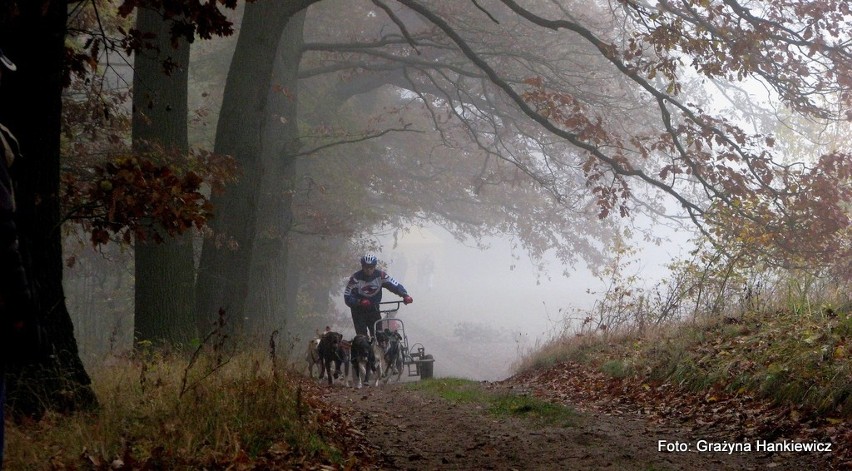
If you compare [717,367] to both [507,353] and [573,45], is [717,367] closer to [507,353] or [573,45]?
[573,45]

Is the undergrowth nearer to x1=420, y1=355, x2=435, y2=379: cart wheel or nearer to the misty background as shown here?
the misty background

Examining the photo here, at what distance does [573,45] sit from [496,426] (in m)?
18.0

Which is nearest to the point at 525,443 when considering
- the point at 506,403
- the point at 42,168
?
the point at 506,403

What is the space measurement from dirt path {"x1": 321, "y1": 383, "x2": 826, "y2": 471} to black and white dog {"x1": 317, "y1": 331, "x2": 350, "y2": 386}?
359 cm

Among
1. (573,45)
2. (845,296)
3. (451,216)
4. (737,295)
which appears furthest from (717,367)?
(451,216)

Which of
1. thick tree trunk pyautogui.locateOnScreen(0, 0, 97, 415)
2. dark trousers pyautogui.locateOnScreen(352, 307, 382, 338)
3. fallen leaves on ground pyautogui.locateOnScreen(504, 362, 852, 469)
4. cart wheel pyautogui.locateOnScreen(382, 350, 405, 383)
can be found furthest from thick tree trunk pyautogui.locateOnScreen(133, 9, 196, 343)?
fallen leaves on ground pyautogui.locateOnScreen(504, 362, 852, 469)

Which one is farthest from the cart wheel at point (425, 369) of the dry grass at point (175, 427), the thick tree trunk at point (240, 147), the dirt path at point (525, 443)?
the dry grass at point (175, 427)

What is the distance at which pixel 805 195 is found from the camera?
41.4 feet

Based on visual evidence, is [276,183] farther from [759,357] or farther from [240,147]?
[759,357]

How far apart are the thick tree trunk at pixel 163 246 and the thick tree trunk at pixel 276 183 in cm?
478

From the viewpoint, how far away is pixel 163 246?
10141 millimetres

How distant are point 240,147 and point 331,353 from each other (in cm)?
344

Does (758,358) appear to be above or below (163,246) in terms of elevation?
below

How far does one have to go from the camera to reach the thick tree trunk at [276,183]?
621 inches
